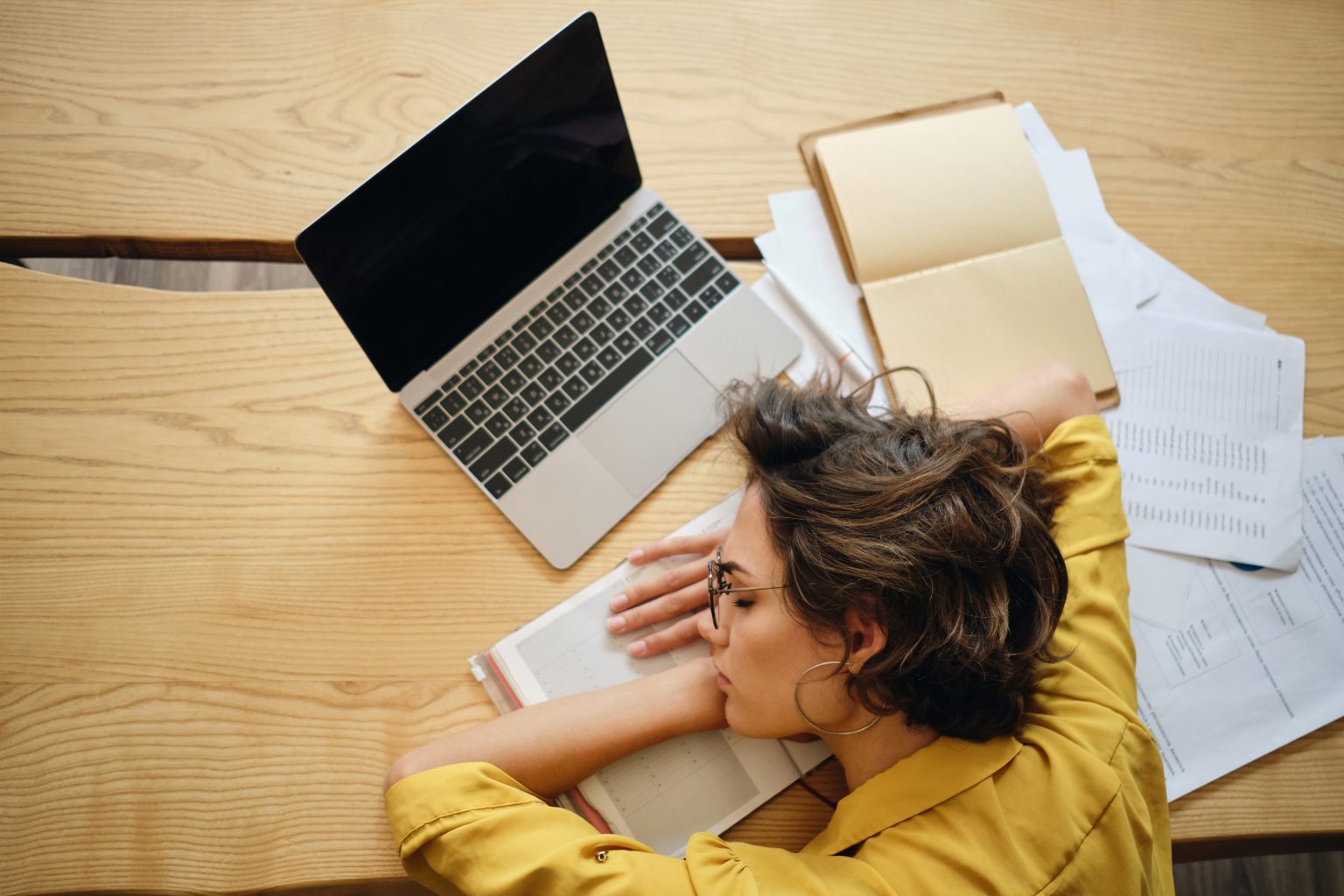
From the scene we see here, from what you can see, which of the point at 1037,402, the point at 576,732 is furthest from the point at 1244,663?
the point at 576,732

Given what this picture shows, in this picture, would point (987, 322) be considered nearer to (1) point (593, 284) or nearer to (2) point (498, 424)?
(1) point (593, 284)

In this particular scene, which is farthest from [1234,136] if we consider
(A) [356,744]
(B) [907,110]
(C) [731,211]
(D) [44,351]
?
(D) [44,351]

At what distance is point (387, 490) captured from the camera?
2.73 ft

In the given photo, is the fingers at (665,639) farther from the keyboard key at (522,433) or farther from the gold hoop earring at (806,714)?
the keyboard key at (522,433)

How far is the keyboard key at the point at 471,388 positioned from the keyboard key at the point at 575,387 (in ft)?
0.28

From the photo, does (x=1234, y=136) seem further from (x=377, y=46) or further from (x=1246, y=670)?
(x=377, y=46)

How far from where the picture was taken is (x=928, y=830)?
0.72 metres

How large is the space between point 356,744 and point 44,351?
523mm

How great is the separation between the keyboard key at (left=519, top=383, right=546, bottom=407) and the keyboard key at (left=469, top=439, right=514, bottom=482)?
0.16 feet

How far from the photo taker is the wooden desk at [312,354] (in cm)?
76

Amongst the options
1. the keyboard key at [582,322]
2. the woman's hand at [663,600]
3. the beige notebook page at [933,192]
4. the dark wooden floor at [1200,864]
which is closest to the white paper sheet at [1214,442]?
the beige notebook page at [933,192]

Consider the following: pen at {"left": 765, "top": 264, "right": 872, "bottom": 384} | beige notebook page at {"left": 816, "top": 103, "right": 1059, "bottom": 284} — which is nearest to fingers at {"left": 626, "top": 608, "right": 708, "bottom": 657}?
pen at {"left": 765, "top": 264, "right": 872, "bottom": 384}

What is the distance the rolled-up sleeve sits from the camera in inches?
26.4

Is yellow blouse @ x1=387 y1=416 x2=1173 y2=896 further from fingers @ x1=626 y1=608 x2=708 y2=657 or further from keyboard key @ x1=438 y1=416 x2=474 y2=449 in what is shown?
keyboard key @ x1=438 y1=416 x2=474 y2=449
